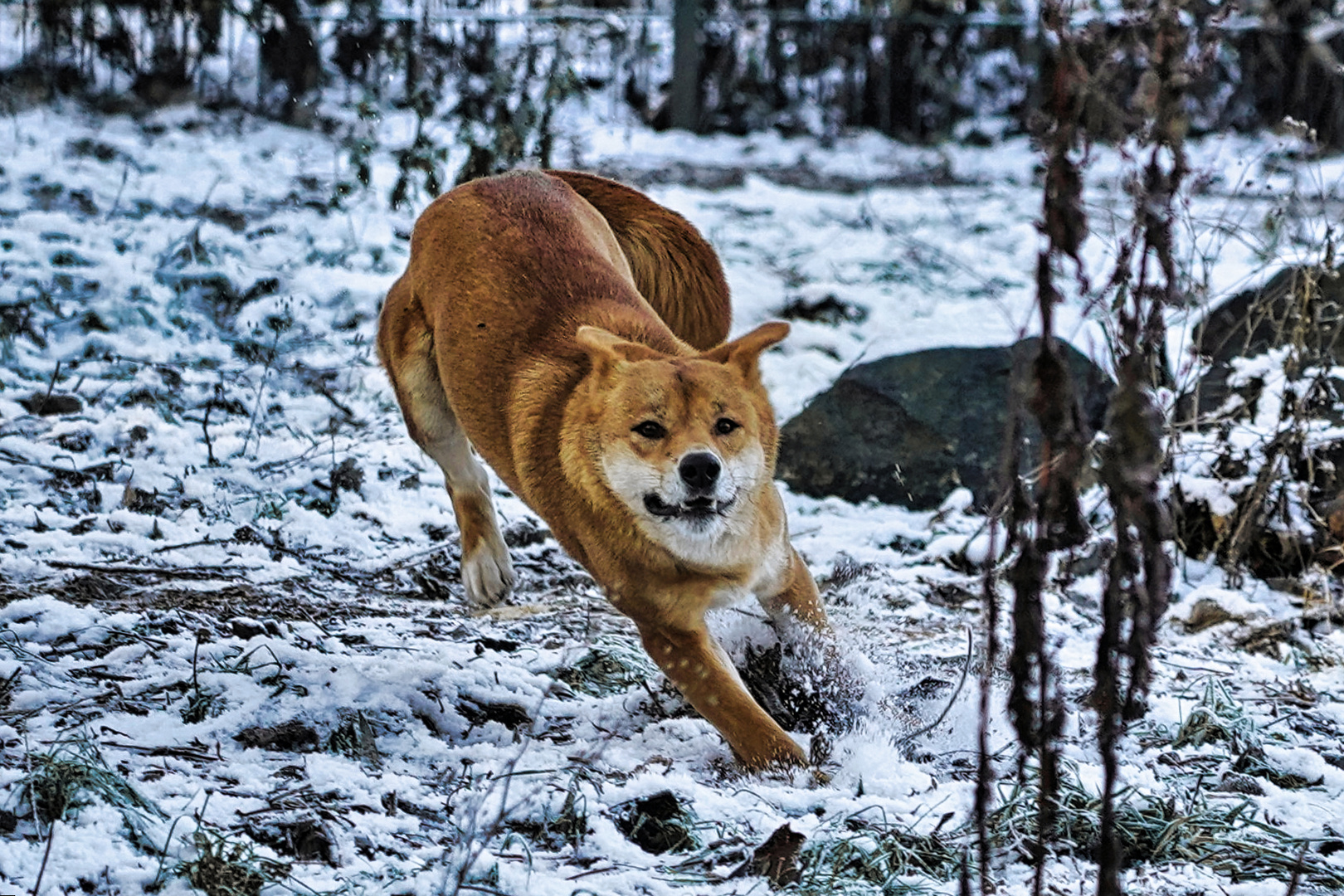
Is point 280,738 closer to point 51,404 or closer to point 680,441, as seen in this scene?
point 680,441

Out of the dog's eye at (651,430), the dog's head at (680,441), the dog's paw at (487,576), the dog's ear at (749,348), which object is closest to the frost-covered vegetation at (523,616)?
the dog's paw at (487,576)

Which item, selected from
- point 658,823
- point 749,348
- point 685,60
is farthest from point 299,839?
point 685,60

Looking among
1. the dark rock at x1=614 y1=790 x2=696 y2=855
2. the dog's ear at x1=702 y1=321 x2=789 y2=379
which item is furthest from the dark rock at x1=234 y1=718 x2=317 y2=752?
the dog's ear at x1=702 y1=321 x2=789 y2=379

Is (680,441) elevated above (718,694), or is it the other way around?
(680,441)

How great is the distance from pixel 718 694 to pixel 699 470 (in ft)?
1.93

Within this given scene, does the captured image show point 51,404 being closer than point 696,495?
No

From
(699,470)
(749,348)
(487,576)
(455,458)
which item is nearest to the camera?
(699,470)

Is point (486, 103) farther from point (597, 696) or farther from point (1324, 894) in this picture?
point (1324, 894)

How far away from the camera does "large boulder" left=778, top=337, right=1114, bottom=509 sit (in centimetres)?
596

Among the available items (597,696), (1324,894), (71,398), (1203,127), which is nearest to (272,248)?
(71,398)

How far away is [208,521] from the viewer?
498cm

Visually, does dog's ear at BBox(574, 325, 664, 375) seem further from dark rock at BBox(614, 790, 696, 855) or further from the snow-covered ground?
dark rock at BBox(614, 790, 696, 855)

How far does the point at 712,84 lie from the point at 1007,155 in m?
2.62

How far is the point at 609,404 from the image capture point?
3822 mm
